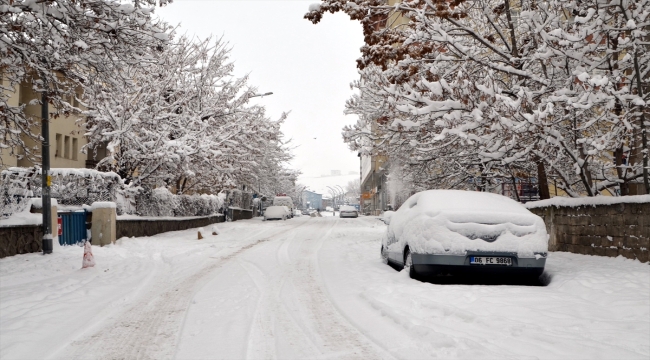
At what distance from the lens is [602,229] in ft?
32.1

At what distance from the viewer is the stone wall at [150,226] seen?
18391mm

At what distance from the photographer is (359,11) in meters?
9.98

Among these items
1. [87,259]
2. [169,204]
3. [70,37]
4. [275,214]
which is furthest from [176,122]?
[275,214]

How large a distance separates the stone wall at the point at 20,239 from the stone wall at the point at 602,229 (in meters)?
12.0

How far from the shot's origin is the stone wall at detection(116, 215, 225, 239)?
724 inches

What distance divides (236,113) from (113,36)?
785 inches

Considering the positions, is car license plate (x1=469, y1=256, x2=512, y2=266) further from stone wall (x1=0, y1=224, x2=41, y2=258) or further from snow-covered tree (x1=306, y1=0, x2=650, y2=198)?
stone wall (x1=0, y1=224, x2=41, y2=258)

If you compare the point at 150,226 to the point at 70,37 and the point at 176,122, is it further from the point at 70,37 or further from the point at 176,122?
the point at 70,37

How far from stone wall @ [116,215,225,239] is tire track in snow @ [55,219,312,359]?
1044 cm

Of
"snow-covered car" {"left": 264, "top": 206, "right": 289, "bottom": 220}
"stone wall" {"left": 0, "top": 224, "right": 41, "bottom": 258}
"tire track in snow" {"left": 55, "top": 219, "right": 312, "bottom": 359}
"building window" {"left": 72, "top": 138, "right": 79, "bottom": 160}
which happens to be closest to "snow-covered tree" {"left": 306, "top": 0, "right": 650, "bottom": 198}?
"tire track in snow" {"left": 55, "top": 219, "right": 312, "bottom": 359}

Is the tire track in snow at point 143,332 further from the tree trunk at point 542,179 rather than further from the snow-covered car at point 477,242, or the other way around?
the tree trunk at point 542,179

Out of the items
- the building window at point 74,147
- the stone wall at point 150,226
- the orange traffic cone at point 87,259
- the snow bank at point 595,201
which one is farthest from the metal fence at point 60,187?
the building window at point 74,147

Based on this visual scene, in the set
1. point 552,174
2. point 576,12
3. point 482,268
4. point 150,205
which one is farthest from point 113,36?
point 150,205

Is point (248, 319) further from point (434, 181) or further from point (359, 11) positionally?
point (434, 181)
